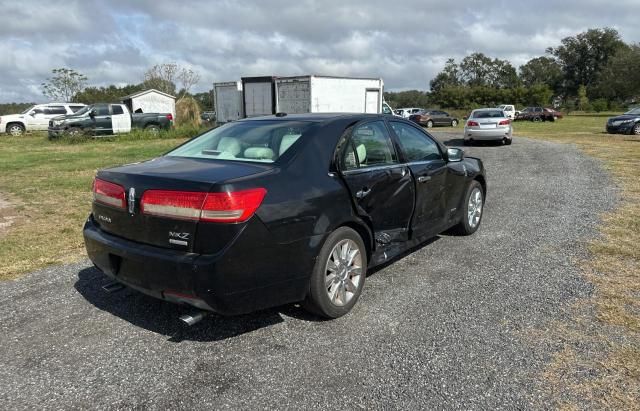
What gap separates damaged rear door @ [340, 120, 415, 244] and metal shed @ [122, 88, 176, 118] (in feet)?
110

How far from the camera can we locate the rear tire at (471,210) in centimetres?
557

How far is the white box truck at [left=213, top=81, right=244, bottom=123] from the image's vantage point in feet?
72.3

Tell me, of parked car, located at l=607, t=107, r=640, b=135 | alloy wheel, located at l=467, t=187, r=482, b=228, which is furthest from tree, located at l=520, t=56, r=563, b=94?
alloy wheel, located at l=467, t=187, r=482, b=228

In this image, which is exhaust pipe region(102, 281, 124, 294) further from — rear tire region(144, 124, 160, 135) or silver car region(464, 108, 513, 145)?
rear tire region(144, 124, 160, 135)

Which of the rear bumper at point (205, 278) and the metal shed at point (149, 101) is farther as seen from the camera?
the metal shed at point (149, 101)

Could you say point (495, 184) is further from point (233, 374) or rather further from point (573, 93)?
point (573, 93)

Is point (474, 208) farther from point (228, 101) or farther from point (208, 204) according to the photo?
point (228, 101)

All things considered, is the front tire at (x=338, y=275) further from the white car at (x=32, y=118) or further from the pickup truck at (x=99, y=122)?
the white car at (x=32, y=118)

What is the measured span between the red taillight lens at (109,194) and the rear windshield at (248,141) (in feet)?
2.23

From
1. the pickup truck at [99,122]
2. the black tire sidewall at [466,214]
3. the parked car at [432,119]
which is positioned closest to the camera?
the black tire sidewall at [466,214]

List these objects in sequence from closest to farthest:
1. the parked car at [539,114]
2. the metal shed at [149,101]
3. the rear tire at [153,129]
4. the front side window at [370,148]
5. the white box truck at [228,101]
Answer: the front side window at [370,148]
the white box truck at [228,101]
the rear tire at [153,129]
the metal shed at [149,101]
the parked car at [539,114]

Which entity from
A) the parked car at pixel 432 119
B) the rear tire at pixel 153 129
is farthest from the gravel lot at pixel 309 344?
the parked car at pixel 432 119

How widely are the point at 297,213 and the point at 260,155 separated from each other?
0.64 metres

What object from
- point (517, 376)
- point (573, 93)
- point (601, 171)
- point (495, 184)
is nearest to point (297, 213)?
point (517, 376)
